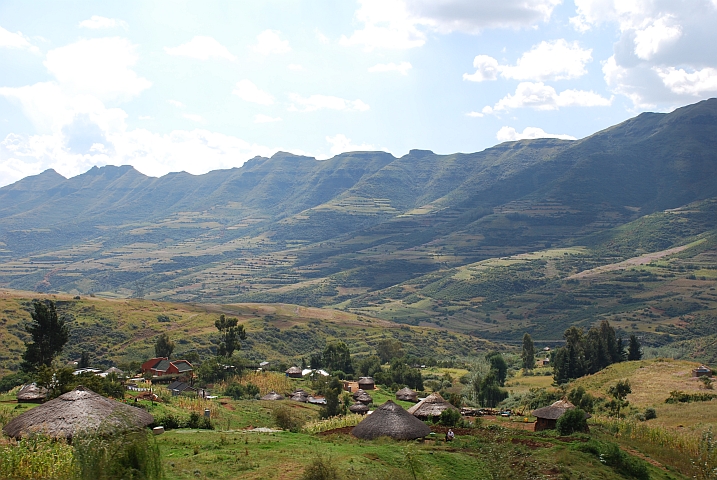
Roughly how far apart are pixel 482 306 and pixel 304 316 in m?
65.3

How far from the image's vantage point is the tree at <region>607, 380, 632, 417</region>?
49844 millimetres

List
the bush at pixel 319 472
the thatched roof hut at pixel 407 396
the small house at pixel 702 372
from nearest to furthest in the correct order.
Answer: the bush at pixel 319 472
the small house at pixel 702 372
the thatched roof hut at pixel 407 396

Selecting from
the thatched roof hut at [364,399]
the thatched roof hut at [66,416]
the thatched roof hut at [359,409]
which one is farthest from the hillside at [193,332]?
the thatched roof hut at [66,416]

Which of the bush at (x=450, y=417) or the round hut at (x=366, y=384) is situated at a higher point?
the bush at (x=450, y=417)

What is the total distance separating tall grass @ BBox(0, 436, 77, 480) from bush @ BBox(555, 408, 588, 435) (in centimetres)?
2622

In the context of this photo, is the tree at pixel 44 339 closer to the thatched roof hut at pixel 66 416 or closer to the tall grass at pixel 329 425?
the tall grass at pixel 329 425

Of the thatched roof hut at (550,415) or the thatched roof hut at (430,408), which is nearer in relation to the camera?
the thatched roof hut at (550,415)

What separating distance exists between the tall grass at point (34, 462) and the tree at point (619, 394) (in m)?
42.4

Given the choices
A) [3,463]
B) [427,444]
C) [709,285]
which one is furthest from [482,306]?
[3,463]

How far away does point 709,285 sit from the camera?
173 m

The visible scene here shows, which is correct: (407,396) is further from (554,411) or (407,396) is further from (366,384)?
(554,411)

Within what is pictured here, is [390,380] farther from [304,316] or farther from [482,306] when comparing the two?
[482,306]

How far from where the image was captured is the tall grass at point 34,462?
1862 centimetres

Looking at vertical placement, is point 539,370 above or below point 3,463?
below
